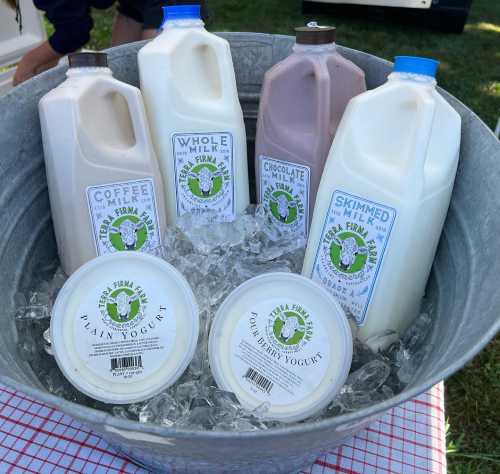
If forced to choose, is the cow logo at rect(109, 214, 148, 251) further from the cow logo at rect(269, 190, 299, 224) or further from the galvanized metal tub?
the cow logo at rect(269, 190, 299, 224)

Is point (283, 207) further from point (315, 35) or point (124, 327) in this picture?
point (124, 327)

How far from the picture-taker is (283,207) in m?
1.02

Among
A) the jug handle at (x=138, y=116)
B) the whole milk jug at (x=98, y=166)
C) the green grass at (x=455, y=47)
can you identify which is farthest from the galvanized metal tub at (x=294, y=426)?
the green grass at (x=455, y=47)

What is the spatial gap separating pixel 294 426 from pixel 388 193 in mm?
428

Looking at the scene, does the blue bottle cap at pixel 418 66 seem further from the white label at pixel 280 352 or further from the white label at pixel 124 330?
the white label at pixel 124 330

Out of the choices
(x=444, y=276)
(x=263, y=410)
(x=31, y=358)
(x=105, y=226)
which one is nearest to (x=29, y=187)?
(x=105, y=226)

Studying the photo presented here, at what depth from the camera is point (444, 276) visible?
85 cm

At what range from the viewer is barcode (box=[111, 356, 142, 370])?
711mm

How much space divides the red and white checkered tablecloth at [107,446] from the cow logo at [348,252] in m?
0.26

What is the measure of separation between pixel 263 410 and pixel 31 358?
360mm

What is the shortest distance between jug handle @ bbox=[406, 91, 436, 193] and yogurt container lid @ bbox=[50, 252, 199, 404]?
38 cm

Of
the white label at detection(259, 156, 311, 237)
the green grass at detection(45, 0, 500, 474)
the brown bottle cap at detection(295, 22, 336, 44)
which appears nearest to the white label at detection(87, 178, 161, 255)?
the white label at detection(259, 156, 311, 237)

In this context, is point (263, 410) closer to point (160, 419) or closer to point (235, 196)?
point (160, 419)

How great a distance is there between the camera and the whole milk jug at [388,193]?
2.50ft
